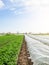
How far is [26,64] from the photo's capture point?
9.53 meters

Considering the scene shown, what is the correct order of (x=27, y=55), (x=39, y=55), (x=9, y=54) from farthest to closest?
1. (x=27, y=55)
2. (x=9, y=54)
3. (x=39, y=55)

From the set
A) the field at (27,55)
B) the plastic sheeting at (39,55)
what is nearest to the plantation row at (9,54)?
the field at (27,55)

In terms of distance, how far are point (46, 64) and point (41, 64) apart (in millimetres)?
227

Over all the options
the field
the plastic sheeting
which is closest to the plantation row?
the field

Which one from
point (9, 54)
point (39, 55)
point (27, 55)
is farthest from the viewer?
point (27, 55)

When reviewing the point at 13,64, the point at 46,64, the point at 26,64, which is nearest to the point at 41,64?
the point at 46,64

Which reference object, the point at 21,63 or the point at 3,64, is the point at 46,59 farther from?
the point at 21,63

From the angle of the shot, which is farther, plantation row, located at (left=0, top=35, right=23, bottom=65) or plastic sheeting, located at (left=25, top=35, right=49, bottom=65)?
plantation row, located at (left=0, top=35, right=23, bottom=65)

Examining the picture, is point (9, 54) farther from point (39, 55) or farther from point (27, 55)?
point (39, 55)

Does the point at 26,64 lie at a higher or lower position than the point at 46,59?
lower

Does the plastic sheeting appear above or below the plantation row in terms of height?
above

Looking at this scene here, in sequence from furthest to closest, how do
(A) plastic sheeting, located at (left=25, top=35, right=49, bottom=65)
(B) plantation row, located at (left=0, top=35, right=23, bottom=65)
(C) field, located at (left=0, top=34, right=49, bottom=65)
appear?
(B) plantation row, located at (left=0, top=35, right=23, bottom=65), (C) field, located at (left=0, top=34, right=49, bottom=65), (A) plastic sheeting, located at (left=25, top=35, right=49, bottom=65)

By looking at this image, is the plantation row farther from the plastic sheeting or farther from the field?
the plastic sheeting

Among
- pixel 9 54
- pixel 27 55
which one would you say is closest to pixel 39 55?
pixel 9 54
